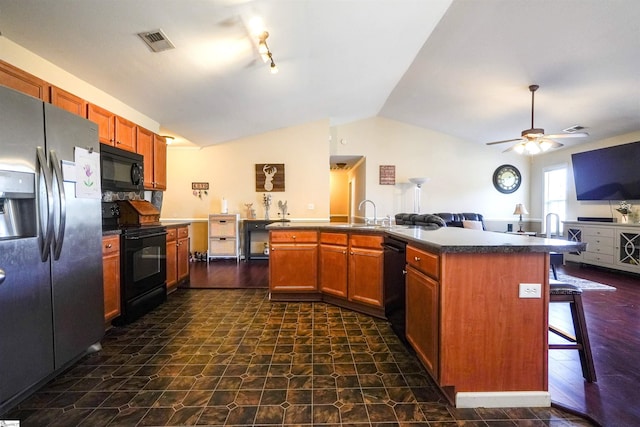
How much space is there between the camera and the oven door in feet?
8.43

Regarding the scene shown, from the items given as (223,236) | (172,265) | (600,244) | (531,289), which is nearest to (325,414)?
(531,289)

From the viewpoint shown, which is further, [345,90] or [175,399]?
[345,90]

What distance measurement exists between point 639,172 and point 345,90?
4.89m

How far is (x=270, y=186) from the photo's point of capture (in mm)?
6047

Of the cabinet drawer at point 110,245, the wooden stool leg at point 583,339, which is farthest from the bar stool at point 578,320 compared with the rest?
the cabinet drawer at point 110,245

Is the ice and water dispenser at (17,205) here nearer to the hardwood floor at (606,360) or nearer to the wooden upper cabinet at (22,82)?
the wooden upper cabinet at (22,82)

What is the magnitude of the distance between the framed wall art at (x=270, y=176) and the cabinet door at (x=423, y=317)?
4427 mm

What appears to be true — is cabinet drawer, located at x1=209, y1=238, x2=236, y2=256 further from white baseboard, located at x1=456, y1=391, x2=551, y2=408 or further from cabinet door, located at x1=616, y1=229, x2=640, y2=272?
cabinet door, located at x1=616, y1=229, x2=640, y2=272

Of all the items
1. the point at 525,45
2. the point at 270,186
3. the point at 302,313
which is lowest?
the point at 302,313

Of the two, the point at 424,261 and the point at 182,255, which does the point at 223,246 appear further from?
the point at 424,261

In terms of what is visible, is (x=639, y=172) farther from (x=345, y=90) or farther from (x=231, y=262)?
(x=231, y=262)

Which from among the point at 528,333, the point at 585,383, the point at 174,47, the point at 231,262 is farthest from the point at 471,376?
the point at 231,262

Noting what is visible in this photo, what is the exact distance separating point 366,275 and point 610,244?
15.6 feet

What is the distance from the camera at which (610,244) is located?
15.3 feet
